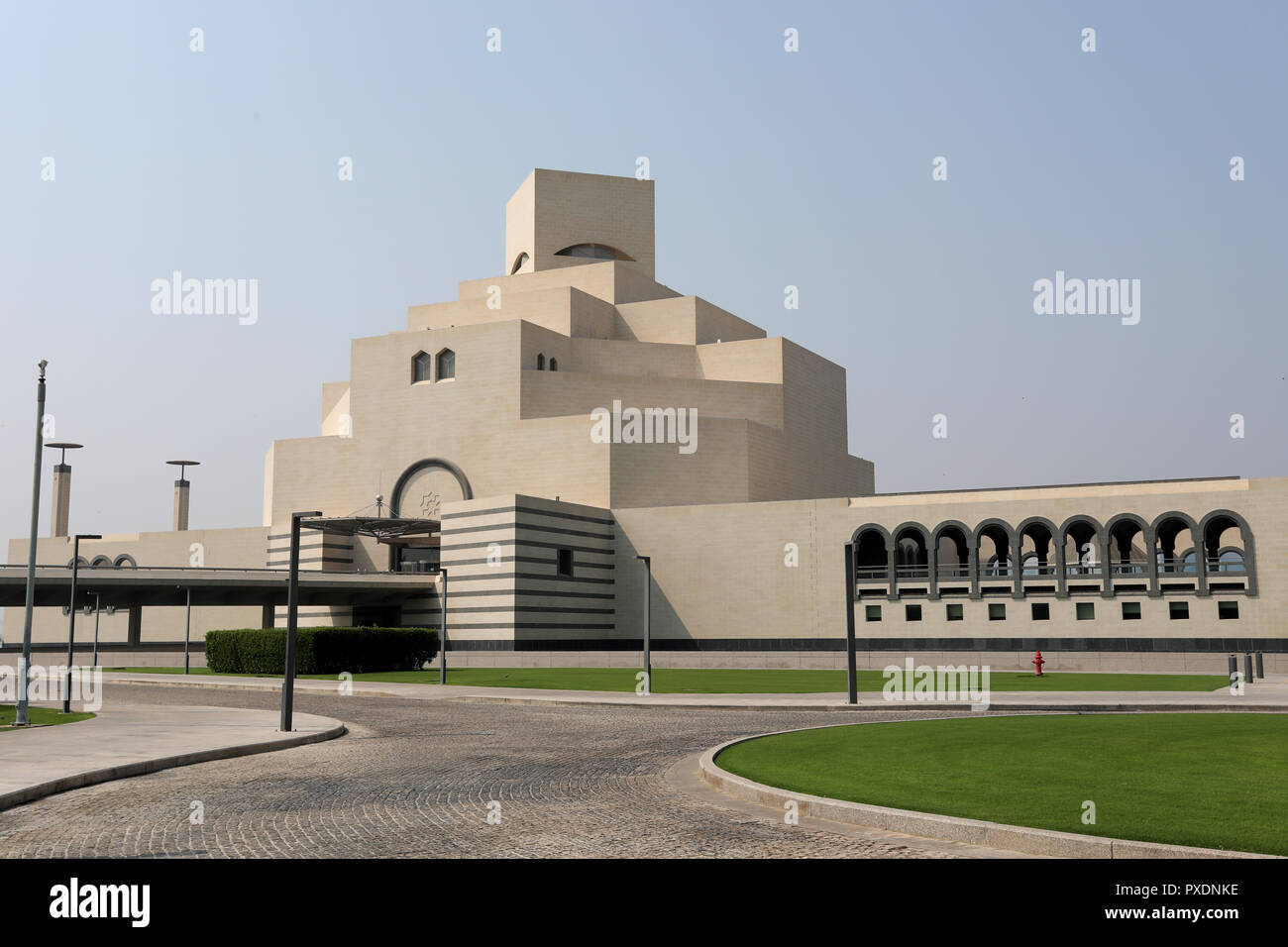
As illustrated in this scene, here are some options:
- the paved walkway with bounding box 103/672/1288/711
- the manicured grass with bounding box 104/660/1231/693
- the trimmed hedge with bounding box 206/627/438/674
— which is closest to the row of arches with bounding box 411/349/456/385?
the trimmed hedge with bounding box 206/627/438/674

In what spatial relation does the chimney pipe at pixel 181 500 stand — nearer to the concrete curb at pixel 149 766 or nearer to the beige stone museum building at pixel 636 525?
the beige stone museum building at pixel 636 525

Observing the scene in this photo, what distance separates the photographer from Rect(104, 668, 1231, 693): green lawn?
31516 mm

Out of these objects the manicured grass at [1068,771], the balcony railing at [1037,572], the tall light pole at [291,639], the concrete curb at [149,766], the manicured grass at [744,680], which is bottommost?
the manicured grass at [744,680]

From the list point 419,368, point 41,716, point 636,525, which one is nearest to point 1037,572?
point 636,525

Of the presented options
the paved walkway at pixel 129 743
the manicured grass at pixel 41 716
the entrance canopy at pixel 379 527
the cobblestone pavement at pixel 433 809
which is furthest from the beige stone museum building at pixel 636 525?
the cobblestone pavement at pixel 433 809

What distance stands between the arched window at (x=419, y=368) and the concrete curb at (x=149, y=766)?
1830 inches

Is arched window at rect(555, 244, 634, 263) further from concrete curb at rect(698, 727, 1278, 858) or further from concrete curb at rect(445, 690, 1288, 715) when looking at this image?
concrete curb at rect(698, 727, 1278, 858)

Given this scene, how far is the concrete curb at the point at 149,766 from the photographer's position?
12.4 m

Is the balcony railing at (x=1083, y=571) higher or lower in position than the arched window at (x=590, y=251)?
lower

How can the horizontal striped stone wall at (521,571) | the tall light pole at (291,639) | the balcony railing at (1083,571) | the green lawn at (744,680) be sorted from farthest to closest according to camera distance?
the horizontal striped stone wall at (521,571) < the balcony railing at (1083,571) < the green lawn at (744,680) < the tall light pole at (291,639)

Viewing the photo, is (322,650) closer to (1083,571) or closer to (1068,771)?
(1083,571)

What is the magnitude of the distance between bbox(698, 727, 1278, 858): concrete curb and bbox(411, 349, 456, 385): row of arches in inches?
2170

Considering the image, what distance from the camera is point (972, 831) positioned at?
30.2 ft
